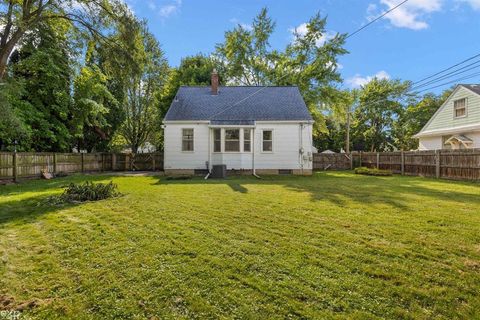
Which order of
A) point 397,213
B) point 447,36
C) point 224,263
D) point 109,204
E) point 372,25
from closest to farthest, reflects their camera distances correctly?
point 224,263 < point 397,213 < point 109,204 < point 372,25 < point 447,36

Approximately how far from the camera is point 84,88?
1859 cm

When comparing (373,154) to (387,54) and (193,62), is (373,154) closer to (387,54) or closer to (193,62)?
(387,54)

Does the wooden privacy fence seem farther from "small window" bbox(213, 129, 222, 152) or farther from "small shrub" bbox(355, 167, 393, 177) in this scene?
"small shrub" bbox(355, 167, 393, 177)

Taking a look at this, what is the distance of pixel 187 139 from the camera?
17.2 m

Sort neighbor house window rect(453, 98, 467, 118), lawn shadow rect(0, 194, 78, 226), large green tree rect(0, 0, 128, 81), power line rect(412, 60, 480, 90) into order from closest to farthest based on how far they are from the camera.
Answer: lawn shadow rect(0, 194, 78, 226), large green tree rect(0, 0, 128, 81), power line rect(412, 60, 480, 90), neighbor house window rect(453, 98, 467, 118)

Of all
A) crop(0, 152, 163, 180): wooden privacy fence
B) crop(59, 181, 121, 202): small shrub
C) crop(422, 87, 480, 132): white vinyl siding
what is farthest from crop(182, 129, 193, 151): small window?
crop(422, 87, 480, 132): white vinyl siding

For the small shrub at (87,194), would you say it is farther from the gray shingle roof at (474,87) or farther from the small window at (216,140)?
the gray shingle roof at (474,87)

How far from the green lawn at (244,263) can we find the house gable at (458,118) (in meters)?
15.4

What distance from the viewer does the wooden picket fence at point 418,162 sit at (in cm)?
1247

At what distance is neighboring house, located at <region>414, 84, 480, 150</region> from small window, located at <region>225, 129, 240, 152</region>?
13805mm

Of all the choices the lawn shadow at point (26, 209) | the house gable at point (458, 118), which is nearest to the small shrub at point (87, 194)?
the lawn shadow at point (26, 209)

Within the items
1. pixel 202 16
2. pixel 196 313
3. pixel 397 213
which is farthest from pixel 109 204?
pixel 202 16

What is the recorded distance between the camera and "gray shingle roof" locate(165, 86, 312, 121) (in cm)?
1730

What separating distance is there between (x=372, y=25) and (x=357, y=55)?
17112 mm
